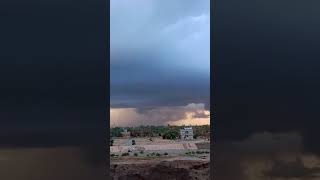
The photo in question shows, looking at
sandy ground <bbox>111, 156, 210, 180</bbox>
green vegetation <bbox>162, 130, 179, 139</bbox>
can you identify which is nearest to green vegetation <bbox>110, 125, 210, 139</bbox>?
green vegetation <bbox>162, 130, 179, 139</bbox>

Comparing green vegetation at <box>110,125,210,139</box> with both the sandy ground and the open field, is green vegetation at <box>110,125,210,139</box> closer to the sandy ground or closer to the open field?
the open field

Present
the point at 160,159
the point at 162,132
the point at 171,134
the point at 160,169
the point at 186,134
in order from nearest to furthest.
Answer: the point at 160,169, the point at 160,159, the point at 162,132, the point at 186,134, the point at 171,134

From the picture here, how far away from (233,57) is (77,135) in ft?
4.34

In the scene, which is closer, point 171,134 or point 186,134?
point 186,134

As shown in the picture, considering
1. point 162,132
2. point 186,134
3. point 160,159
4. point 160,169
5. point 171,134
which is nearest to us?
point 160,169

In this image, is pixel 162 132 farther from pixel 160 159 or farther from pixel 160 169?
pixel 160 169

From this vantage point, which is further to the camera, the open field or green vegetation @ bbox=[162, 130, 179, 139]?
green vegetation @ bbox=[162, 130, 179, 139]

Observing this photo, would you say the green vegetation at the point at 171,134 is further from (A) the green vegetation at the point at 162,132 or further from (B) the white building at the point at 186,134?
(B) the white building at the point at 186,134

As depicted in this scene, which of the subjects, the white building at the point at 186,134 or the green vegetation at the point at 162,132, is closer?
the green vegetation at the point at 162,132

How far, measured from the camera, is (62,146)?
3217mm

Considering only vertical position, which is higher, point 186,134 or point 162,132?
point 162,132

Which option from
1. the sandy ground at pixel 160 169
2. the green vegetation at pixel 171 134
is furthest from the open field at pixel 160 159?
the green vegetation at pixel 171 134

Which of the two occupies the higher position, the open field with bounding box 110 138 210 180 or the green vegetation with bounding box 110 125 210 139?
the green vegetation with bounding box 110 125 210 139

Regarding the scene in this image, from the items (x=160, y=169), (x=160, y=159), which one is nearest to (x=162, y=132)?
(x=160, y=159)
